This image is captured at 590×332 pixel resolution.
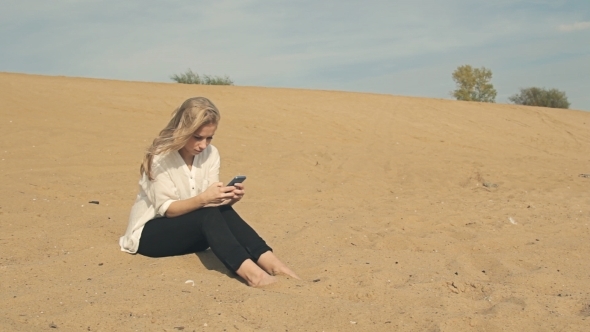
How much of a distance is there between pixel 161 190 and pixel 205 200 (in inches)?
14.6

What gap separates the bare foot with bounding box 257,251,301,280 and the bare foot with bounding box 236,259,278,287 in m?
0.16

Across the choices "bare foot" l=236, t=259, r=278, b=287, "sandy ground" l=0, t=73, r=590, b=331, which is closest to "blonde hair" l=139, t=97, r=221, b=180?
"sandy ground" l=0, t=73, r=590, b=331

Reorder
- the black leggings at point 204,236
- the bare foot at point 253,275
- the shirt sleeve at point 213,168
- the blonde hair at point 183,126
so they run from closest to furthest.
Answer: the bare foot at point 253,275
the black leggings at point 204,236
the blonde hair at point 183,126
the shirt sleeve at point 213,168

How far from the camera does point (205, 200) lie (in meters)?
4.25

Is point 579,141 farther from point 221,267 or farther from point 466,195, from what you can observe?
point 221,267

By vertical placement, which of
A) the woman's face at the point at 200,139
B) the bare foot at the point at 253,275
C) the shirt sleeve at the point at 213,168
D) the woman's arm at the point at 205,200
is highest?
the woman's face at the point at 200,139

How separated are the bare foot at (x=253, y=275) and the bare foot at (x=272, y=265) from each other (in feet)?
0.52

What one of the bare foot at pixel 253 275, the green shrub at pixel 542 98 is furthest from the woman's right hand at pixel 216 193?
the green shrub at pixel 542 98

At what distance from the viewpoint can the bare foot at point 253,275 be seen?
4020mm

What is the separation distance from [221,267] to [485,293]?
5.78ft

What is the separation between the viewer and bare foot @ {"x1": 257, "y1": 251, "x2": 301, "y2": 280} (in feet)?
13.9

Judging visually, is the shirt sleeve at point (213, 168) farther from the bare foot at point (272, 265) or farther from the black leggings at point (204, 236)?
the bare foot at point (272, 265)

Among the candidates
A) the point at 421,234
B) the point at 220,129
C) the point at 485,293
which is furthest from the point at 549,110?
the point at 485,293

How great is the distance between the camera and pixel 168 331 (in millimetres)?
3113
